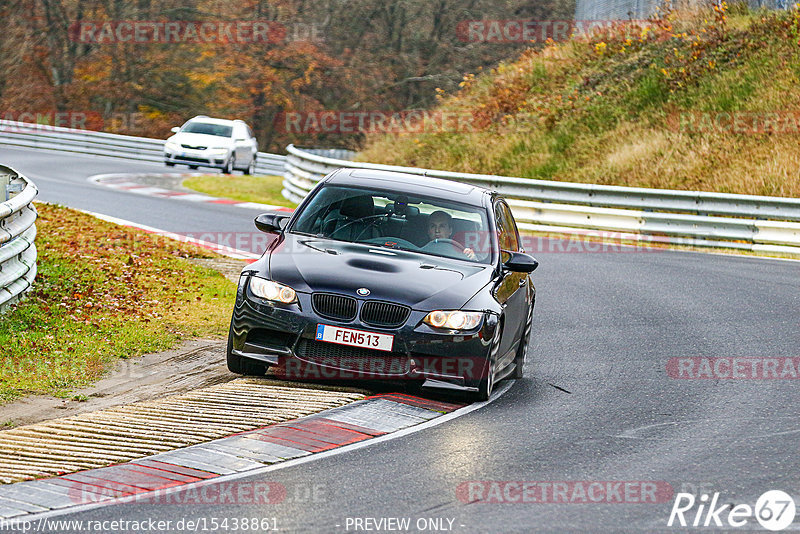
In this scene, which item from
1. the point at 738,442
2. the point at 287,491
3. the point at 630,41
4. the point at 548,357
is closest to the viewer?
the point at 287,491

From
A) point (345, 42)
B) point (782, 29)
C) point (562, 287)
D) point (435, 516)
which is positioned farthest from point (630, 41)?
point (435, 516)

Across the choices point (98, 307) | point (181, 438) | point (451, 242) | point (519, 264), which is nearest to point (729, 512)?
point (181, 438)

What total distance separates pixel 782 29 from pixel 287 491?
29534 millimetres

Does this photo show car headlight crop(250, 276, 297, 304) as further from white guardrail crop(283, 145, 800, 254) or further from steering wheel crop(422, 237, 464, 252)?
white guardrail crop(283, 145, 800, 254)

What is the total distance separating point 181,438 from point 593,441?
270cm

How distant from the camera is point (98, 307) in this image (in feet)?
38.8

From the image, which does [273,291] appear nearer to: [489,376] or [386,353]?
[386,353]

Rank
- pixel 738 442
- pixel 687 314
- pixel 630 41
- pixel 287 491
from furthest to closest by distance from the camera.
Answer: pixel 630 41 < pixel 687 314 < pixel 738 442 < pixel 287 491

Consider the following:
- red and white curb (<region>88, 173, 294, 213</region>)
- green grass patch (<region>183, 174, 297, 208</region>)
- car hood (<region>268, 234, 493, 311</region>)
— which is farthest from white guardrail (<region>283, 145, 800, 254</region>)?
car hood (<region>268, 234, 493, 311</region>)

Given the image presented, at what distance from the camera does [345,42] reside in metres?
57.4

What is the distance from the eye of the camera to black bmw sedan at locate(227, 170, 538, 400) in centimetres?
847

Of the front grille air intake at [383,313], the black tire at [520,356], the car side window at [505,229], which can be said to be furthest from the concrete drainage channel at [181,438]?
the car side window at [505,229]

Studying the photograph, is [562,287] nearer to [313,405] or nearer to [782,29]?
[313,405]

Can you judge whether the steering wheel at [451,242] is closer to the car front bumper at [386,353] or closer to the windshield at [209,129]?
the car front bumper at [386,353]
